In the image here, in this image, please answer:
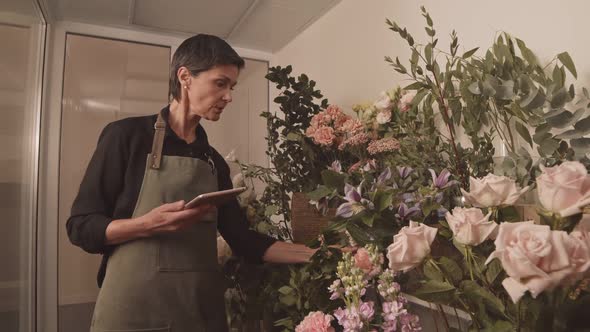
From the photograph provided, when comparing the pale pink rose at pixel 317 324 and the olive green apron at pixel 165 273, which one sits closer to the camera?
the pale pink rose at pixel 317 324

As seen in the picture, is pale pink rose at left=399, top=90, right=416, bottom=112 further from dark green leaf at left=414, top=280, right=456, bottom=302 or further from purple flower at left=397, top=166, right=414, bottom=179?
dark green leaf at left=414, top=280, right=456, bottom=302

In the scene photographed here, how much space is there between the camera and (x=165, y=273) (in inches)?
45.9

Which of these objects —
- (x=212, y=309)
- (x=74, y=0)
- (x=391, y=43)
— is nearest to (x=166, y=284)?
(x=212, y=309)

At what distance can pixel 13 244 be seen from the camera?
177 centimetres

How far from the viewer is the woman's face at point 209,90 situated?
128 cm

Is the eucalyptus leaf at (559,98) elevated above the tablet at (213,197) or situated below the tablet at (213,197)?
above

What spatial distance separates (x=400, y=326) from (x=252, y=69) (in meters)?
2.21

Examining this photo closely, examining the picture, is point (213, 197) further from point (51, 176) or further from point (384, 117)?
point (51, 176)

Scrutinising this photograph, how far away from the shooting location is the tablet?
39.8 inches

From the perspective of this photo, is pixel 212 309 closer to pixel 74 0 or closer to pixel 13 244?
pixel 13 244

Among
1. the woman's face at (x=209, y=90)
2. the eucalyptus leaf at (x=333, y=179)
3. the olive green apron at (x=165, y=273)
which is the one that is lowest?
the olive green apron at (x=165, y=273)

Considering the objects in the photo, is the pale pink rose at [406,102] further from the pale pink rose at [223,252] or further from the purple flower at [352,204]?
the pale pink rose at [223,252]

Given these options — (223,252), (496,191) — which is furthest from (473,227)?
(223,252)

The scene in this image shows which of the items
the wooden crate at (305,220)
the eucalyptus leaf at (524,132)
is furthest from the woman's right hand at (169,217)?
the eucalyptus leaf at (524,132)
